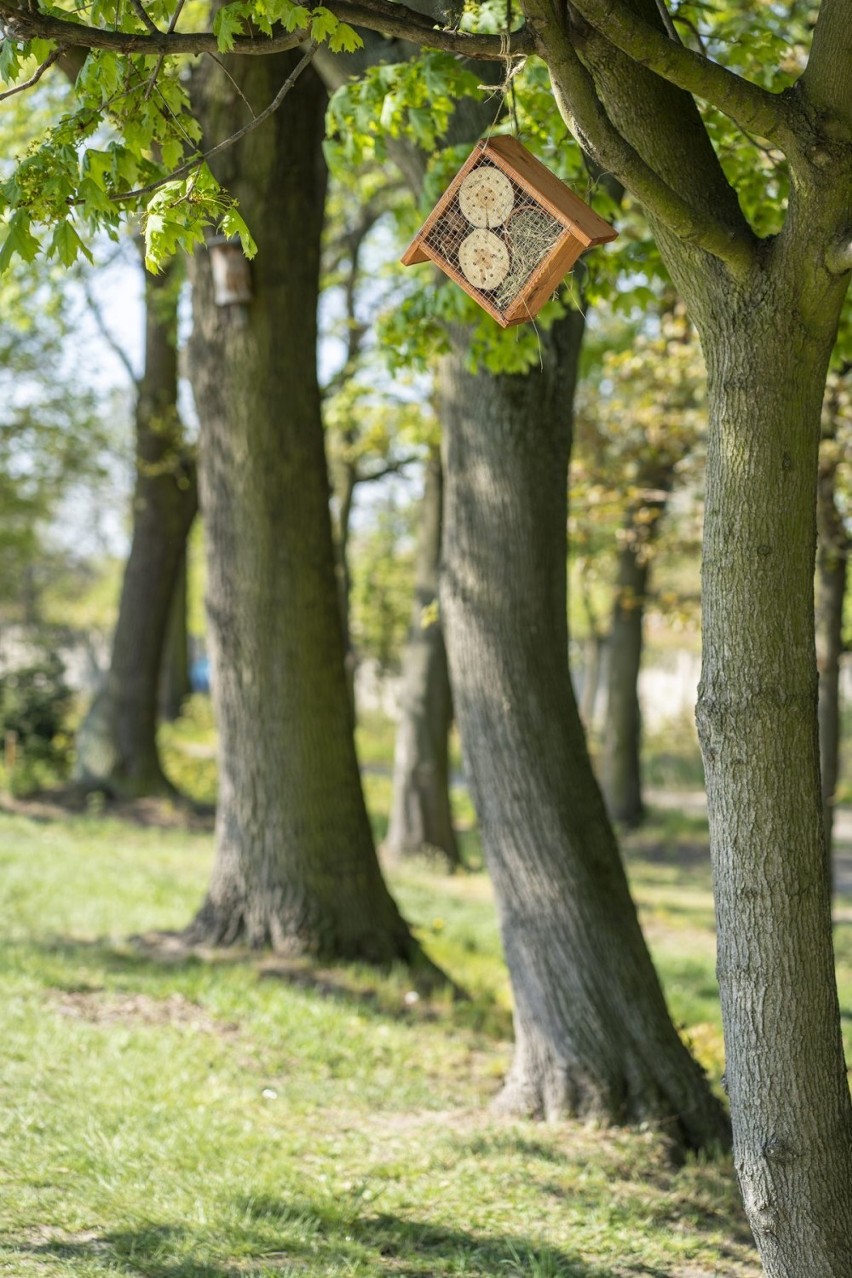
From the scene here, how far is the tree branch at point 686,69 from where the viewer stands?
350 cm

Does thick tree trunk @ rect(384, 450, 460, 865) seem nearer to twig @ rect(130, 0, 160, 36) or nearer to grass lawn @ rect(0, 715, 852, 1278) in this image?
grass lawn @ rect(0, 715, 852, 1278)

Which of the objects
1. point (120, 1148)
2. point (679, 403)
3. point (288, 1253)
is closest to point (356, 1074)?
point (120, 1148)

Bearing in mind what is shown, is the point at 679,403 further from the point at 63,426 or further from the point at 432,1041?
the point at 63,426

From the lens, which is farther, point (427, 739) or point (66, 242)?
point (427, 739)

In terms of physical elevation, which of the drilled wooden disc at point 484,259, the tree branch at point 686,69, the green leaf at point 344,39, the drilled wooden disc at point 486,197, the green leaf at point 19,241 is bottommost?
the green leaf at point 19,241

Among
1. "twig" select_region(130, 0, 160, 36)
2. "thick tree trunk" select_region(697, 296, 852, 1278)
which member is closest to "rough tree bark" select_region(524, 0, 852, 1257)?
"thick tree trunk" select_region(697, 296, 852, 1278)

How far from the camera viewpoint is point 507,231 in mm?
4121

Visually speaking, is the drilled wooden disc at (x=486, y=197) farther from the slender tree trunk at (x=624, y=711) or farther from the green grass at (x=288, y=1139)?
the slender tree trunk at (x=624, y=711)

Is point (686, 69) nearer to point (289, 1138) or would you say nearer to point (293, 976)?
point (289, 1138)

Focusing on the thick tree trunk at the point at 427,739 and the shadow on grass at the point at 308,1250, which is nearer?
the shadow on grass at the point at 308,1250

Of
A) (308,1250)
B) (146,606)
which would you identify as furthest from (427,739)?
(308,1250)

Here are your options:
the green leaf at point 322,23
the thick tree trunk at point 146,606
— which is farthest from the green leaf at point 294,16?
the thick tree trunk at point 146,606

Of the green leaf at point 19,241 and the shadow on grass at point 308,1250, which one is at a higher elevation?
the green leaf at point 19,241

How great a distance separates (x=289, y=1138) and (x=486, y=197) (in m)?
3.92
